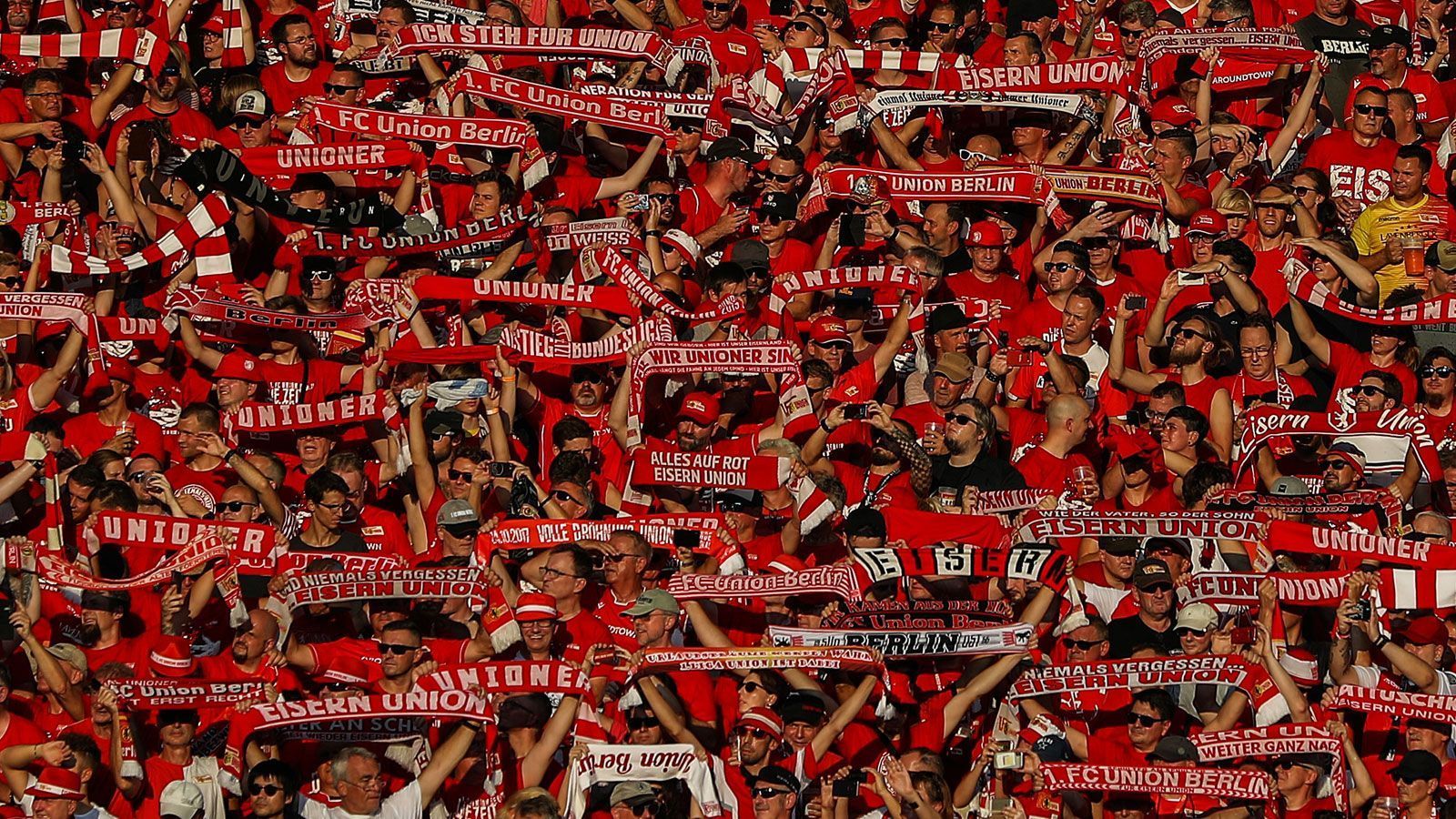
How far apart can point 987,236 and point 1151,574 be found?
278 centimetres

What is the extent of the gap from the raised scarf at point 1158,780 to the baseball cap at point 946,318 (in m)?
2.94

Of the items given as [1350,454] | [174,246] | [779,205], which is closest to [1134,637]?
[1350,454]

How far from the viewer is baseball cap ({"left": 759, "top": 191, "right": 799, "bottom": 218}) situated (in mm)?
17266

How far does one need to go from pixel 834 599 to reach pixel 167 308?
417 centimetres

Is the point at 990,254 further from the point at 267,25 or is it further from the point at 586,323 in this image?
the point at 267,25

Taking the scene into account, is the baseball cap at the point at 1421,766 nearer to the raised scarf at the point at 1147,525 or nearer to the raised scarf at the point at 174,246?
the raised scarf at the point at 1147,525

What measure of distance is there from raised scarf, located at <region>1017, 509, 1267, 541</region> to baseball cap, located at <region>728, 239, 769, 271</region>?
265 cm

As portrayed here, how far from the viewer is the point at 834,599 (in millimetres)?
14969

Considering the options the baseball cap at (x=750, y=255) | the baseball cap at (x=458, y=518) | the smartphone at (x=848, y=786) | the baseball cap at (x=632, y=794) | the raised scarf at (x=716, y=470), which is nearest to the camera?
the baseball cap at (x=632, y=794)

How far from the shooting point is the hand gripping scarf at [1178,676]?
14289 mm

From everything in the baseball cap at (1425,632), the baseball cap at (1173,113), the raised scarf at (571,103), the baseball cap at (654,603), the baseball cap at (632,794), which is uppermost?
the baseball cap at (1173,113)

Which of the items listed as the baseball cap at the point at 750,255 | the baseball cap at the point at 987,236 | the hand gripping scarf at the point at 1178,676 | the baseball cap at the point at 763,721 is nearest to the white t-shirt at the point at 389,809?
the baseball cap at the point at 763,721

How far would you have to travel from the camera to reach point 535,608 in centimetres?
1456

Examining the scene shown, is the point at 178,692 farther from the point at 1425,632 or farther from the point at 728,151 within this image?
the point at 1425,632
